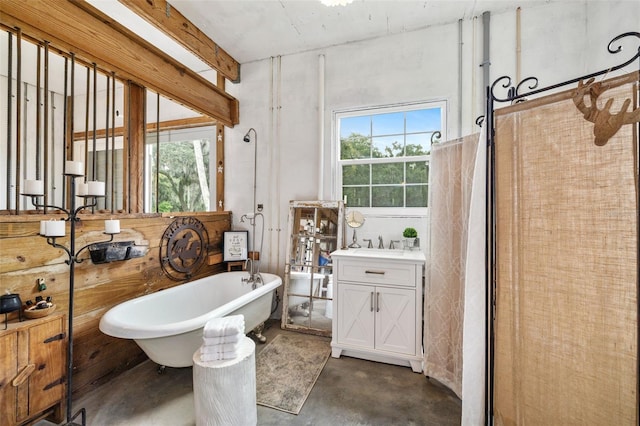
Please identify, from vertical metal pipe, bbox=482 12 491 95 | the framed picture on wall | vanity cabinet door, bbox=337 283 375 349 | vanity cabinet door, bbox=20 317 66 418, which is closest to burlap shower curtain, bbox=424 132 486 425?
vanity cabinet door, bbox=337 283 375 349

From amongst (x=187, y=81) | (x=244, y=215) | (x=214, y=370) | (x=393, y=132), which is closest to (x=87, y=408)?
(x=214, y=370)

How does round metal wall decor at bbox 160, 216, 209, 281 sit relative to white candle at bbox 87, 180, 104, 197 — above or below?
below

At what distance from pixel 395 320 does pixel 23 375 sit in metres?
2.25

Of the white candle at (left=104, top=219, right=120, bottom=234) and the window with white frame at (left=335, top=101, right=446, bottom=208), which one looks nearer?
the white candle at (left=104, top=219, right=120, bottom=234)

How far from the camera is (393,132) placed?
9.25 feet

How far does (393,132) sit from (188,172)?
261cm

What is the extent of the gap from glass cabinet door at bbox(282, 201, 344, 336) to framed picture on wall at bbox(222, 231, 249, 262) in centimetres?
57

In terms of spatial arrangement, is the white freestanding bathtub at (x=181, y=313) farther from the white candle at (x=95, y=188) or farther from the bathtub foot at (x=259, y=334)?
the white candle at (x=95, y=188)

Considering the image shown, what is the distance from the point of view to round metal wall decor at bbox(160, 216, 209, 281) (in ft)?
8.17

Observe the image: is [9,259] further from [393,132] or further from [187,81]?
[393,132]

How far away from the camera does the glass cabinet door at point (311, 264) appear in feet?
9.05

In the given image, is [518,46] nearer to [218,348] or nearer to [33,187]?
[218,348]

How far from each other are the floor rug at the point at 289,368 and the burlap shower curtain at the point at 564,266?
1.18 m

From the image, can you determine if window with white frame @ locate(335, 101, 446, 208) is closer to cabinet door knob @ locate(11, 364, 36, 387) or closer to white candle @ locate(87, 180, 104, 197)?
white candle @ locate(87, 180, 104, 197)
